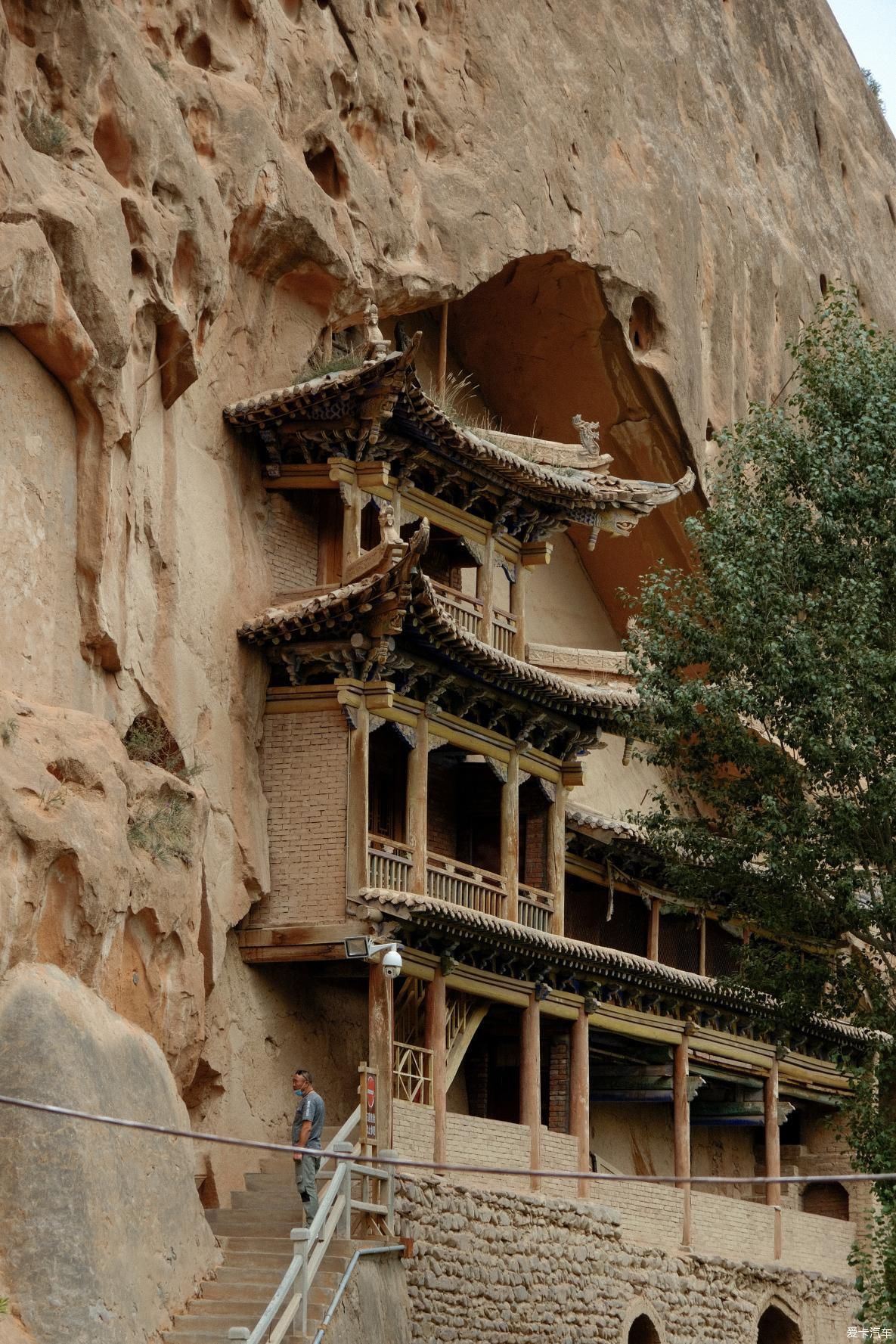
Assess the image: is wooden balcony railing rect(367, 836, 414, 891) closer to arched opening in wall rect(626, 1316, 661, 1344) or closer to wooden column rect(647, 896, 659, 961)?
wooden column rect(647, 896, 659, 961)

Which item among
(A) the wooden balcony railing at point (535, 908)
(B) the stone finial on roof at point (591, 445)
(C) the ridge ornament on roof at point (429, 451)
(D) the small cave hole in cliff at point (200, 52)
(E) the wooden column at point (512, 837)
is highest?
(D) the small cave hole in cliff at point (200, 52)

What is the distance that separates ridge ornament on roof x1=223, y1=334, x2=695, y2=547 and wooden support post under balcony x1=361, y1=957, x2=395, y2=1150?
6.05 meters

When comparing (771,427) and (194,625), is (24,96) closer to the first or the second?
(194,625)

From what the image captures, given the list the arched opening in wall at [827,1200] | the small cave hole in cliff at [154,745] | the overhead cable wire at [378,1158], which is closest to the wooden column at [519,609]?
the small cave hole in cliff at [154,745]

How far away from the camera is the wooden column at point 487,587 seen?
27.0 m

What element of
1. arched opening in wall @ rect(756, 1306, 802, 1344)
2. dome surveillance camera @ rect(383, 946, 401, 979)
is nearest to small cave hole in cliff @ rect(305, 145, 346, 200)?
dome surveillance camera @ rect(383, 946, 401, 979)

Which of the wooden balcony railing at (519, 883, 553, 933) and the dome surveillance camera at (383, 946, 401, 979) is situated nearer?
the dome surveillance camera at (383, 946, 401, 979)

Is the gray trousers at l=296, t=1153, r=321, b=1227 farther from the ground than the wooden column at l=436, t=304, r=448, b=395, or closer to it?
closer to it

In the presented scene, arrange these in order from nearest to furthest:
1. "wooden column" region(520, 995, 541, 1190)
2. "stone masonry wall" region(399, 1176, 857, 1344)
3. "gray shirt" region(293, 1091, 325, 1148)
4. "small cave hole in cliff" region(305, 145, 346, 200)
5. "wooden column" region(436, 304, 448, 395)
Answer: "gray shirt" region(293, 1091, 325, 1148) → "stone masonry wall" region(399, 1176, 857, 1344) → "wooden column" region(520, 995, 541, 1190) → "small cave hole in cliff" region(305, 145, 346, 200) → "wooden column" region(436, 304, 448, 395)

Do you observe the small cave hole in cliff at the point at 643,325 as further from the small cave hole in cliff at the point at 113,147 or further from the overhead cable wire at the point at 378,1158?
the overhead cable wire at the point at 378,1158

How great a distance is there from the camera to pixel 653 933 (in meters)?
29.3

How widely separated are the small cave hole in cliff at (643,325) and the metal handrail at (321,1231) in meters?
13.3

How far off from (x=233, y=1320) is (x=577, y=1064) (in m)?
8.33

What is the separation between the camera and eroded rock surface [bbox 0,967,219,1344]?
1684 cm
